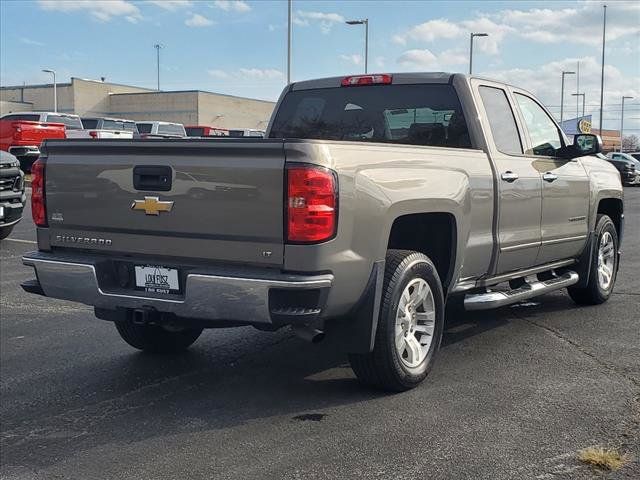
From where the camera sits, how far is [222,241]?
3934 millimetres

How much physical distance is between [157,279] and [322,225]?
3.44 feet

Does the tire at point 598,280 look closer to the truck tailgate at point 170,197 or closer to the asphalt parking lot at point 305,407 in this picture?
the asphalt parking lot at point 305,407

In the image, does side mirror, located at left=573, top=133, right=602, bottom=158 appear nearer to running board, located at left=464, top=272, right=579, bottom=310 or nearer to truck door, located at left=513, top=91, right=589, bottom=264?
truck door, located at left=513, top=91, right=589, bottom=264

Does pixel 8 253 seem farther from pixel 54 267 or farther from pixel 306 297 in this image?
pixel 306 297

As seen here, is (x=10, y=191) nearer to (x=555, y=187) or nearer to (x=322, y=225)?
(x=555, y=187)

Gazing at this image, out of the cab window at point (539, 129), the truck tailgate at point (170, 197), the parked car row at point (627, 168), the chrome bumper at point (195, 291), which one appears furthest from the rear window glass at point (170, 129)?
the chrome bumper at point (195, 291)

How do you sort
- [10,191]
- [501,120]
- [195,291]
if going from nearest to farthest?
[195,291] < [501,120] < [10,191]

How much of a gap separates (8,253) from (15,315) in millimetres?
3951

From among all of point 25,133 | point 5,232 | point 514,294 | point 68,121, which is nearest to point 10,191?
point 5,232

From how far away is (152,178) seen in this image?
4.12 m

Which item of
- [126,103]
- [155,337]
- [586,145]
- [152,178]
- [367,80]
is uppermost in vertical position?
[126,103]

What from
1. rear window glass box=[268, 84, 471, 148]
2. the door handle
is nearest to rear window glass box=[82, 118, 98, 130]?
rear window glass box=[268, 84, 471, 148]

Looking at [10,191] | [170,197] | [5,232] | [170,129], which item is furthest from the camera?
[170,129]

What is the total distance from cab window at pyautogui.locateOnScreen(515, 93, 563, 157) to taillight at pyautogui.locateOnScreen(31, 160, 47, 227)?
365 cm
